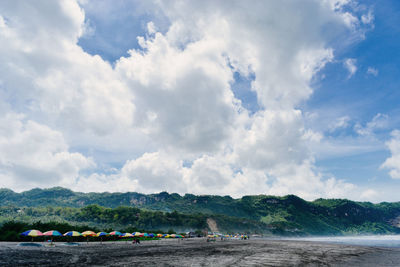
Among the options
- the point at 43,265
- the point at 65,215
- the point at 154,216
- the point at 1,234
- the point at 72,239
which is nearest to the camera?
the point at 43,265

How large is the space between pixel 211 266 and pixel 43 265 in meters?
14.8

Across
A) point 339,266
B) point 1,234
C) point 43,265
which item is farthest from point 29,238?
point 339,266

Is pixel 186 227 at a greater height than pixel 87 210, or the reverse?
pixel 87 210

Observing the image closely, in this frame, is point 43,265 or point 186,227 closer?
point 43,265

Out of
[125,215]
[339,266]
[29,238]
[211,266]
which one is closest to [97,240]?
[29,238]

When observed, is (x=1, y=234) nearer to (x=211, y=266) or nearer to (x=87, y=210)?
(x=211, y=266)

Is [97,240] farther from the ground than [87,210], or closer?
closer

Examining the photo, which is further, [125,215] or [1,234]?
[125,215]

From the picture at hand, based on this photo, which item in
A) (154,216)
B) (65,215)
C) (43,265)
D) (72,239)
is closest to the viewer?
(43,265)

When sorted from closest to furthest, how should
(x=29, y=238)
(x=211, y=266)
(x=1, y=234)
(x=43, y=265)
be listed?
(x=43, y=265)
(x=211, y=266)
(x=1, y=234)
(x=29, y=238)

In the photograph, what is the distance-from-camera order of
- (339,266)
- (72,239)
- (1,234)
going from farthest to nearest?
(72,239)
(1,234)
(339,266)

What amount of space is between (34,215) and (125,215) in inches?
2809

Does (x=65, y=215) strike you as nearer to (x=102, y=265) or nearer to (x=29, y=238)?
(x=29, y=238)

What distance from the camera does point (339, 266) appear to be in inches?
971
